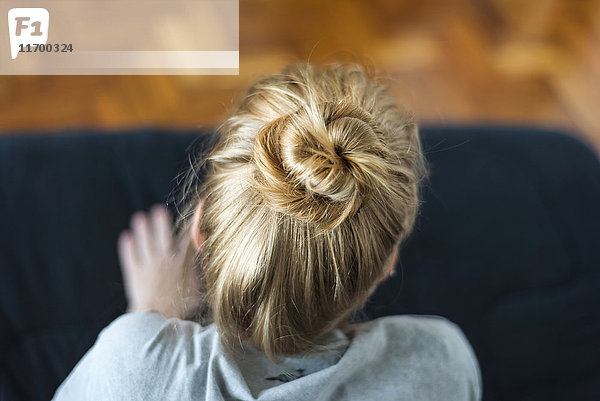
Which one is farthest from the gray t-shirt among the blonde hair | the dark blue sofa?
the dark blue sofa

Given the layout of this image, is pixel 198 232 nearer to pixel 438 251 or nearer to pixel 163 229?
pixel 163 229

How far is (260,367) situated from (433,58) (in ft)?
3.66

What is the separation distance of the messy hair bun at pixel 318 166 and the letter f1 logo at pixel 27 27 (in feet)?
3.04

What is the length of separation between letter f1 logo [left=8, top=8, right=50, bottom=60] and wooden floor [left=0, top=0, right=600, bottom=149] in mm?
100

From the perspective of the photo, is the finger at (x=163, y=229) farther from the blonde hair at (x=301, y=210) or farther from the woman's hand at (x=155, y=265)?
the blonde hair at (x=301, y=210)

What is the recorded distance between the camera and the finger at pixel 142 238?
2.80 ft

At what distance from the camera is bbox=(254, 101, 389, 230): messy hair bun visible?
0.48m

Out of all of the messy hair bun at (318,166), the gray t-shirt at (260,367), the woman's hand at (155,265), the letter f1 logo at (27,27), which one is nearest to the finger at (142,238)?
the woman's hand at (155,265)

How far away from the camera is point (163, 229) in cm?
89

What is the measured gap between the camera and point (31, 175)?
91 centimetres

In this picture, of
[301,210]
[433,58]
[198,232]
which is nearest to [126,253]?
[198,232]

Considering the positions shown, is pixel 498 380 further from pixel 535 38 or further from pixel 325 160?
pixel 535 38

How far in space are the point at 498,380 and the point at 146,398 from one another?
0.58m

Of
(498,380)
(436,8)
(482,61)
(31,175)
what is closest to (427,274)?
(498,380)
